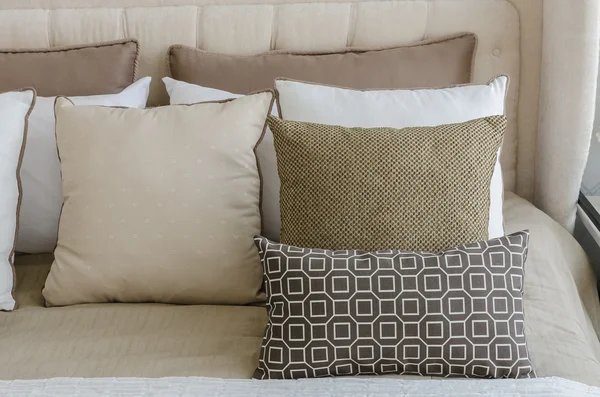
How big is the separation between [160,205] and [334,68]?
23.5 inches

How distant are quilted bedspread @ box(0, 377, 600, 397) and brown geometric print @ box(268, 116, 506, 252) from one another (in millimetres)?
252

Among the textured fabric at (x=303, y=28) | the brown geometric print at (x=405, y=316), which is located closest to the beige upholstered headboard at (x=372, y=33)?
the textured fabric at (x=303, y=28)

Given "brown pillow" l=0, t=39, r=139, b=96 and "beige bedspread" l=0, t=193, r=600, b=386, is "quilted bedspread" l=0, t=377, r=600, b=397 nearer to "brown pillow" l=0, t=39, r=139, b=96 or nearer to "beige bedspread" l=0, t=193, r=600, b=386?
"beige bedspread" l=0, t=193, r=600, b=386

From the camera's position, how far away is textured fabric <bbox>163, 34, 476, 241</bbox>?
5.34 ft

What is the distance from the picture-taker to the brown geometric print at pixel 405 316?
1.08 m

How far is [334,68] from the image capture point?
1.65 m

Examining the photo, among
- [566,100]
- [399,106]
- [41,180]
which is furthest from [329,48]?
[41,180]

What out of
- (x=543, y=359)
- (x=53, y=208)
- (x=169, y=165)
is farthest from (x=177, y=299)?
(x=543, y=359)

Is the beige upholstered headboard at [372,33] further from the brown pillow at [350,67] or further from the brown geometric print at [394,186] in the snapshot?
the brown geometric print at [394,186]

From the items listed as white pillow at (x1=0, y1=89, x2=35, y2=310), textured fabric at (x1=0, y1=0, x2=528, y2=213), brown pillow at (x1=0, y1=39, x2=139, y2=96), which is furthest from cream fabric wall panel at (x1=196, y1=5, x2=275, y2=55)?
white pillow at (x1=0, y1=89, x2=35, y2=310)

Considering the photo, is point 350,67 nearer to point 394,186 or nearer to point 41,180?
point 394,186

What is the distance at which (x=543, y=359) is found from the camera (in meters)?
1.18

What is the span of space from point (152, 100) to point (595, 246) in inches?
50.6

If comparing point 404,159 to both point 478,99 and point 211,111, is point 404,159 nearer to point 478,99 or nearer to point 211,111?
point 478,99
